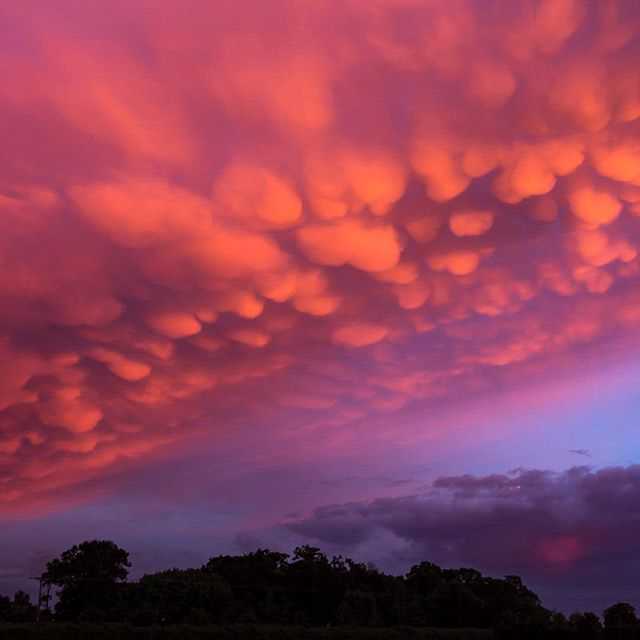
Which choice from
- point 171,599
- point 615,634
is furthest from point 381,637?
point 171,599

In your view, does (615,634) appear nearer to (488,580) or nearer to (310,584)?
(310,584)

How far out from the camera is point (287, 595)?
6544 centimetres

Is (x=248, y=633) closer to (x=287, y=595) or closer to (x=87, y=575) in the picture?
(x=287, y=595)

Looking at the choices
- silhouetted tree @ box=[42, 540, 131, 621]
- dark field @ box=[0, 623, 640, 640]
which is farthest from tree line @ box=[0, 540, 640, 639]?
dark field @ box=[0, 623, 640, 640]

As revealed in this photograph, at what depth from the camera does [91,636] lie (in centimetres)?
3356

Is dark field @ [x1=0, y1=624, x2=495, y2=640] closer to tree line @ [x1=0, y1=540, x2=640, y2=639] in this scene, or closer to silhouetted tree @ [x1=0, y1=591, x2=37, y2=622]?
tree line @ [x1=0, y1=540, x2=640, y2=639]

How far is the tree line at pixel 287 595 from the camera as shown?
5650 centimetres

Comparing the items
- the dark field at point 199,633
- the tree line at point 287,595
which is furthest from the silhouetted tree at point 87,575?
the dark field at point 199,633

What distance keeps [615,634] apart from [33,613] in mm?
66753

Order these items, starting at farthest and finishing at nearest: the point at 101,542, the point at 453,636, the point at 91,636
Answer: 1. the point at 101,542
2. the point at 453,636
3. the point at 91,636

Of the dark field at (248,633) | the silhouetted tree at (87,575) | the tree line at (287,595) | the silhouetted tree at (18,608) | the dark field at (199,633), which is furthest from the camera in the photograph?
the silhouetted tree at (18,608)

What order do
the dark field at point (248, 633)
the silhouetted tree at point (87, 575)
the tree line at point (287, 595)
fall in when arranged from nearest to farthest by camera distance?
the dark field at point (248, 633) < the tree line at point (287, 595) < the silhouetted tree at point (87, 575)

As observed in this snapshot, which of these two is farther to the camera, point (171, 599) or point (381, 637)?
point (171, 599)

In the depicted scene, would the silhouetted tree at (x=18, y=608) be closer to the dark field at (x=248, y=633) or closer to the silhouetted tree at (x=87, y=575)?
the silhouetted tree at (x=87, y=575)
